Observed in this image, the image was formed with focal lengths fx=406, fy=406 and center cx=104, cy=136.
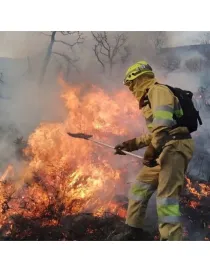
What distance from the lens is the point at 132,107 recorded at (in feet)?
16.0

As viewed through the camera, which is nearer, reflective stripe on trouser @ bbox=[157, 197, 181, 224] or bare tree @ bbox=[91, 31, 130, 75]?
reflective stripe on trouser @ bbox=[157, 197, 181, 224]

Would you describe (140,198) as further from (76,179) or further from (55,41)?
(55,41)

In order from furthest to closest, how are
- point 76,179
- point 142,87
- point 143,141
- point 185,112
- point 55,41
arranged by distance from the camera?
point 55,41, point 76,179, point 143,141, point 142,87, point 185,112

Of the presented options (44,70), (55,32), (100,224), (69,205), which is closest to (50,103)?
(44,70)

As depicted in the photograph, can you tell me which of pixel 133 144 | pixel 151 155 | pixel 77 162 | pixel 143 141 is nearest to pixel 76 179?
pixel 77 162

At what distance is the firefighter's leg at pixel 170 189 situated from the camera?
408 centimetres

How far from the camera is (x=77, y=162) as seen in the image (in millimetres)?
4758

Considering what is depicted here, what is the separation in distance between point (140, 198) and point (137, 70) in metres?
1.41

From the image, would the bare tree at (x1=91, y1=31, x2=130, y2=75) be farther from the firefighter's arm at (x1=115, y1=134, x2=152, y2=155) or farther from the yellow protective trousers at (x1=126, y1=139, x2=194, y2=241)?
the yellow protective trousers at (x1=126, y1=139, x2=194, y2=241)

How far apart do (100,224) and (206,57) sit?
7.70ft

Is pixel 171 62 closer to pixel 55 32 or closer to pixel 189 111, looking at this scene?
pixel 189 111

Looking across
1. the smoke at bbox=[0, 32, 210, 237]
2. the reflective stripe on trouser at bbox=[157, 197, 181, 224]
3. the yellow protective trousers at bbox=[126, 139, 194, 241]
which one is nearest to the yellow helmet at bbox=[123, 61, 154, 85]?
the smoke at bbox=[0, 32, 210, 237]

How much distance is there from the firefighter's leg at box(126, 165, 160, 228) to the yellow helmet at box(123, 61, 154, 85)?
103cm

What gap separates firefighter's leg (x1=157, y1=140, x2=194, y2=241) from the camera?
13.4 ft
